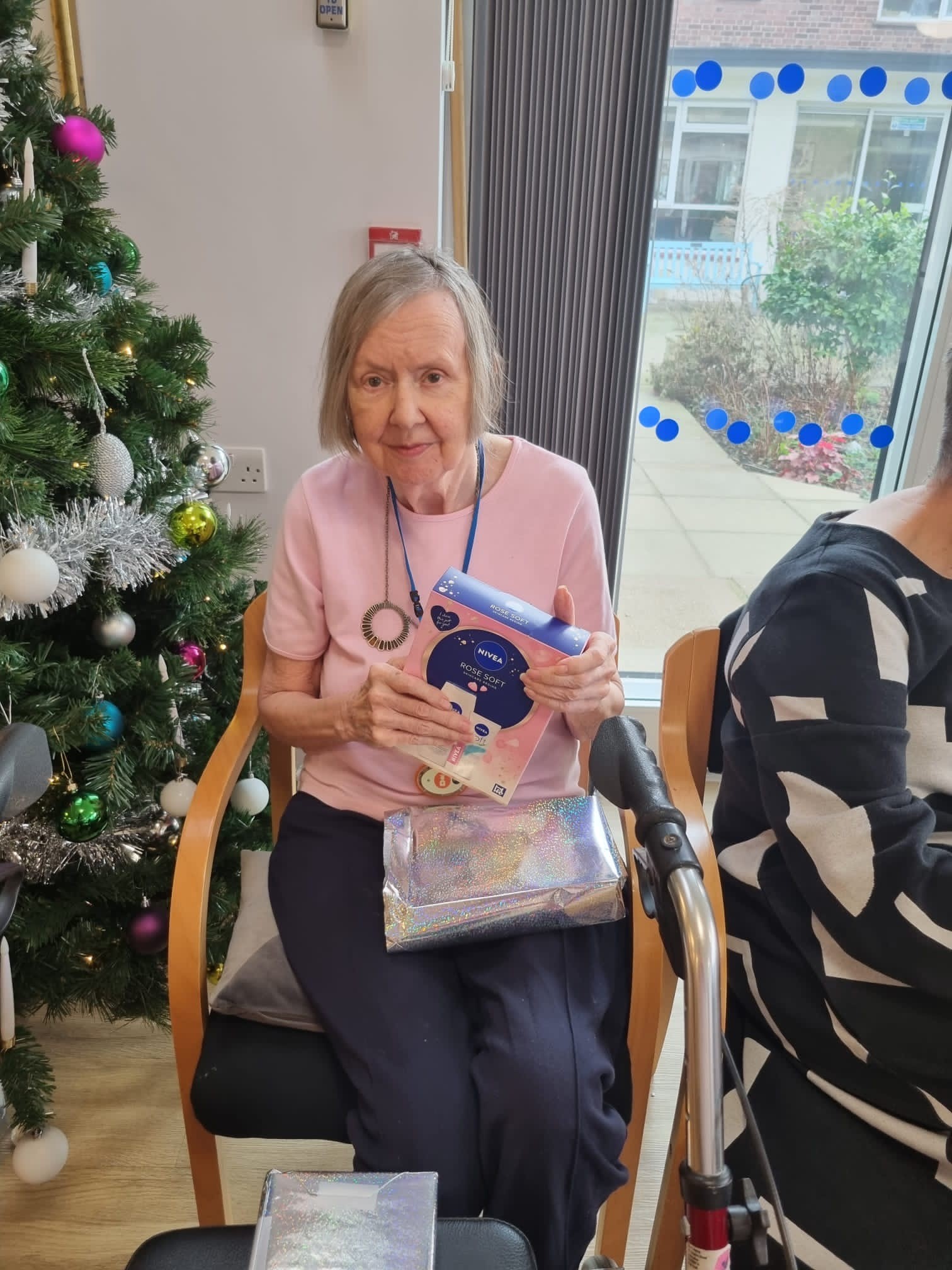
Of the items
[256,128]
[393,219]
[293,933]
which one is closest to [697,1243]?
[293,933]


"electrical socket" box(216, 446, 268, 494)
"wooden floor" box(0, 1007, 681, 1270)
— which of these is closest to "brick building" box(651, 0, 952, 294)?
"electrical socket" box(216, 446, 268, 494)

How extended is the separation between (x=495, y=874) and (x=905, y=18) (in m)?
2.15

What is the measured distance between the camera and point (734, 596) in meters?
2.82

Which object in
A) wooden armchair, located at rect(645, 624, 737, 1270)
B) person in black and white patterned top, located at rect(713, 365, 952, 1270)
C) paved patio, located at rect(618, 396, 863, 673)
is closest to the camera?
person in black and white patterned top, located at rect(713, 365, 952, 1270)

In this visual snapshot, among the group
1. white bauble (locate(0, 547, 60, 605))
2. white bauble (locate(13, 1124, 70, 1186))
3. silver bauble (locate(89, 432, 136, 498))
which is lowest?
white bauble (locate(13, 1124, 70, 1186))

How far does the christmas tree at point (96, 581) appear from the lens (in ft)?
4.15

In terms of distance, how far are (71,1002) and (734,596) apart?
2.06 m

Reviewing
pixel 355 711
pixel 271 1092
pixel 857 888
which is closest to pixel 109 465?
pixel 355 711

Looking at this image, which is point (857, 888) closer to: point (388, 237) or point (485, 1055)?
point (485, 1055)

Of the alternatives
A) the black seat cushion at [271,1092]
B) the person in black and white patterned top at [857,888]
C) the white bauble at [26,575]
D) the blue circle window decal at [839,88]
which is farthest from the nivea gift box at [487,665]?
the blue circle window decal at [839,88]

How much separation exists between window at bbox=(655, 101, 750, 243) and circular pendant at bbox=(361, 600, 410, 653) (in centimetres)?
138

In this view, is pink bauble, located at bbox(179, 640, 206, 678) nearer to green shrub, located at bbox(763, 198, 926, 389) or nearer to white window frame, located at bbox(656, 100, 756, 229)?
white window frame, located at bbox(656, 100, 756, 229)

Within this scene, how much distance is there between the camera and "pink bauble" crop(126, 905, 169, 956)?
161cm

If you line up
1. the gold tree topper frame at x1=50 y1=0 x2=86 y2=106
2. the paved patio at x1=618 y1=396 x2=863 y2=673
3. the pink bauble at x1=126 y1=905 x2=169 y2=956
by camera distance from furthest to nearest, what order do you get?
the paved patio at x1=618 y1=396 x2=863 y2=673 < the gold tree topper frame at x1=50 y1=0 x2=86 y2=106 < the pink bauble at x1=126 y1=905 x2=169 y2=956
